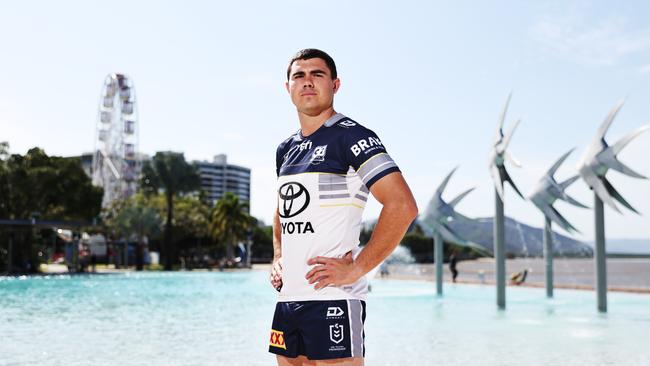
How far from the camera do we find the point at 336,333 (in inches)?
94.8

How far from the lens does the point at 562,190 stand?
58.3ft

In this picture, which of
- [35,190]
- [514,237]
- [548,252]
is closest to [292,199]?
[548,252]

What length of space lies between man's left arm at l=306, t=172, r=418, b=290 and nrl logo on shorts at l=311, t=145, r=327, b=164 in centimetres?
24

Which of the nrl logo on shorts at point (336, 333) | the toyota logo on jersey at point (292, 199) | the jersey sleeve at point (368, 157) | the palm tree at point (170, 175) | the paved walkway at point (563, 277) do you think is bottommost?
the paved walkway at point (563, 277)

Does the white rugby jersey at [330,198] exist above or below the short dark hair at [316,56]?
below

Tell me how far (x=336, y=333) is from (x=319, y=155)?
2.18 ft

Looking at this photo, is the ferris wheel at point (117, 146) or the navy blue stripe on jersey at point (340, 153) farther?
the ferris wheel at point (117, 146)

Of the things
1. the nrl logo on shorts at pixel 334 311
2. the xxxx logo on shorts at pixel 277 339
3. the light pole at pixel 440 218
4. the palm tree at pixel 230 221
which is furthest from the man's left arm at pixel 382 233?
the palm tree at pixel 230 221

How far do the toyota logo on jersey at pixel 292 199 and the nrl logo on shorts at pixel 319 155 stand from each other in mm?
111

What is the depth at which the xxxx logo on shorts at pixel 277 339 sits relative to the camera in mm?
2533

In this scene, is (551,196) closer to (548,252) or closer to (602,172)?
(602,172)

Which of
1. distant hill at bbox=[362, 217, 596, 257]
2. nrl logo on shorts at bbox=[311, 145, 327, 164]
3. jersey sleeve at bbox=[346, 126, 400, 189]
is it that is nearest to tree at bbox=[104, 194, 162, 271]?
distant hill at bbox=[362, 217, 596, 257]

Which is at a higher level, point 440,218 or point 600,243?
point 440,218

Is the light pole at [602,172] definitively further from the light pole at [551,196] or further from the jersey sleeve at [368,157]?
the jersey sleeve at [368,157]
